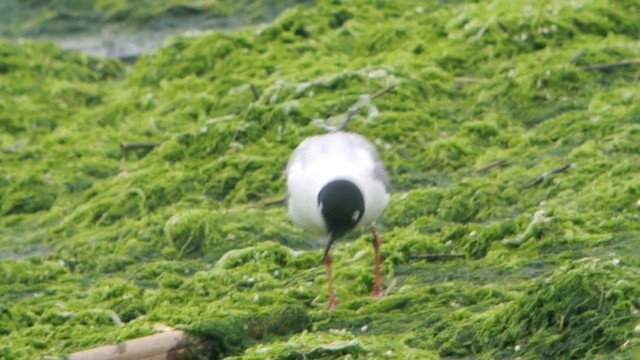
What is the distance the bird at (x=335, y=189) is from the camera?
9.27 m

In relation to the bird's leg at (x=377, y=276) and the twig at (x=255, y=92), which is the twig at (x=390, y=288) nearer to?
the bird's leg at (x=377, y=276)

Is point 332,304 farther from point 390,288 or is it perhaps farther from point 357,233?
point 357,233

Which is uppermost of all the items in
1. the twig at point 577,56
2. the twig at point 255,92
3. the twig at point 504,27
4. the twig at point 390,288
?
the twig at point 504,27

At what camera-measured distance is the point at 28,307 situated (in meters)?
10.3

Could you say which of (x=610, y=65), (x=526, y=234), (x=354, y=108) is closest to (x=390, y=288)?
(x=526, y=234)

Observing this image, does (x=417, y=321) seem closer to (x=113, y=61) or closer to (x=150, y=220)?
(x=150, y=220)

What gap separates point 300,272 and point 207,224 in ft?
4.36

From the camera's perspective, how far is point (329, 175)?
943cm

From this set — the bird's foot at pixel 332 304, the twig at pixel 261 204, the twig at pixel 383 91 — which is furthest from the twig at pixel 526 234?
the twig at pixel 383 91

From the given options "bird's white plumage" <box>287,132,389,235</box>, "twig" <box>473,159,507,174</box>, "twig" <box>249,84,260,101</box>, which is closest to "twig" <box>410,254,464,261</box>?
Result: "bird's white plumage" <box>287,132,389,235</box>

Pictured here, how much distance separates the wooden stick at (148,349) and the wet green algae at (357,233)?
126 millimetres

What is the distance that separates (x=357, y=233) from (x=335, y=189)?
84.7 inches

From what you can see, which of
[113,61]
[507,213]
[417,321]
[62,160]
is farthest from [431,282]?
[113,61]

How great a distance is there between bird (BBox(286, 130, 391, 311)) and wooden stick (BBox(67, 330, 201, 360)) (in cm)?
118
